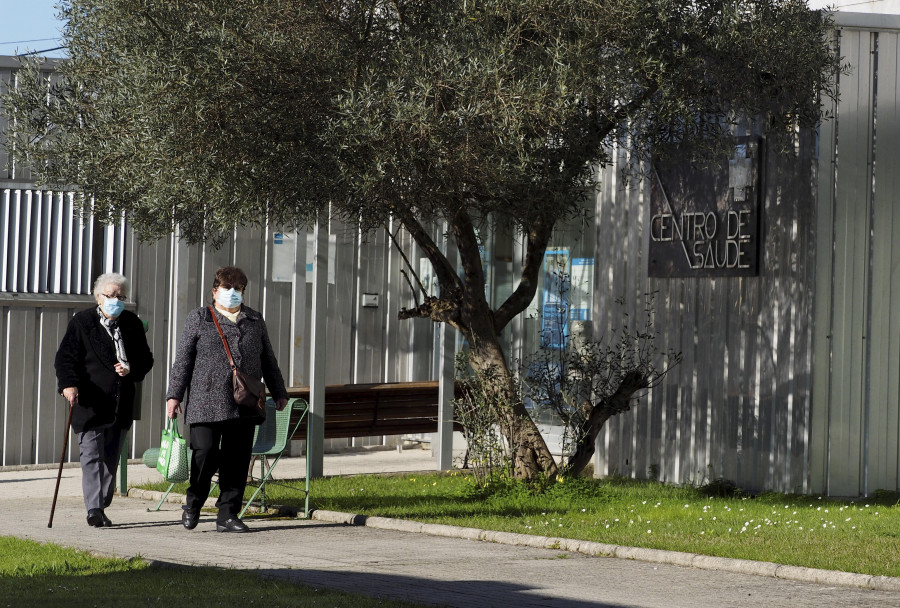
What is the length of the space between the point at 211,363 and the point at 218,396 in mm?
246

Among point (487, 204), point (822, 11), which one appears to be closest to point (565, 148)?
point (487, 204)

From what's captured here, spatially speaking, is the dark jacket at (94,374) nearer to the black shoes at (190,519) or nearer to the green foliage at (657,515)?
the black shoes at (190,519)

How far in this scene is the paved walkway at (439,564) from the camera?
22.4 feet

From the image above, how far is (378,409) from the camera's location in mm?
13703

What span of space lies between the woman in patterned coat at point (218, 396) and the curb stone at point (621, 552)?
3.07ft

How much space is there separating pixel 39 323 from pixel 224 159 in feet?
17.8

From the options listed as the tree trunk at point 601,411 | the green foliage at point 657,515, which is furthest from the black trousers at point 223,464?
the tree trunk at point 601,411

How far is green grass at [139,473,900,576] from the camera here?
26.9ft

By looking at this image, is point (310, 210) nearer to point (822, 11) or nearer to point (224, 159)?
point (224, 159)

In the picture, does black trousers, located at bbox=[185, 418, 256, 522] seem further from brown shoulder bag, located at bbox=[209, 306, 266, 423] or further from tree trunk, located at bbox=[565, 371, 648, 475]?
tree trunk, located at bbox=[565, 371, 648, 475]

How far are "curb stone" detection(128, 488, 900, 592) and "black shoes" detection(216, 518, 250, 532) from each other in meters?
0.89

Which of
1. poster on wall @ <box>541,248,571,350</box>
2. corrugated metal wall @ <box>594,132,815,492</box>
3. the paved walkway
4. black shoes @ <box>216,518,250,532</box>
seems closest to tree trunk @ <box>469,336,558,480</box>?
the paved walkway

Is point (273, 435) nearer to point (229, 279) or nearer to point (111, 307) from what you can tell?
point (229, 279)

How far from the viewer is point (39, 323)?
13.8m
